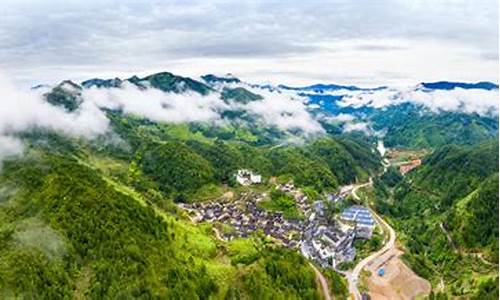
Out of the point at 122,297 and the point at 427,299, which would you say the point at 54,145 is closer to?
the point at 122,297

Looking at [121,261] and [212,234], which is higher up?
[121,261]

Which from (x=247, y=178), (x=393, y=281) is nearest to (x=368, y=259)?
(x=393, y=281)

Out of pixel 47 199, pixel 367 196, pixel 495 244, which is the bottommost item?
pixel 367 196

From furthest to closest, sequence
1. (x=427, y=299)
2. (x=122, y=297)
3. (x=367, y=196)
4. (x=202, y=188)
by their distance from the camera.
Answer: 1. (x=367, y=196)
2. (x=202, y=188)
3. (x=427, y=299)
4. (x=122, y=297)

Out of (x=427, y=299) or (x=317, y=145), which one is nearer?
(x=427, y=299)

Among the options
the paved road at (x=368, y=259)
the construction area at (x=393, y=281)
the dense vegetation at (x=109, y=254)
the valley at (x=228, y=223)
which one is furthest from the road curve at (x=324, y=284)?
the construction area at (x=393, y=281)

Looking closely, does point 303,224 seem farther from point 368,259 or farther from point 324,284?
point 324,284

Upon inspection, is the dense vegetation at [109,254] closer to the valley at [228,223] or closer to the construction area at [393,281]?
the valley at [228,223]

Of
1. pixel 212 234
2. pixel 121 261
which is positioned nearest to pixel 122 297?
pixel 121 261
